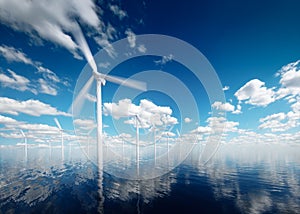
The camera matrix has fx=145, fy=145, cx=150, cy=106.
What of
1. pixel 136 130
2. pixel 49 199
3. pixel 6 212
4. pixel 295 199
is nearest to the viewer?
pixel 6 212

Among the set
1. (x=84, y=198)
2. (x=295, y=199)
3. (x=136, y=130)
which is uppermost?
(x=136, y=130)

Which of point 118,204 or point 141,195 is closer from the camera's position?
point 118,204

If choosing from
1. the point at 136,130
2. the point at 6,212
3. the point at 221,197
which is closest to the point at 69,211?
the point at 6,212

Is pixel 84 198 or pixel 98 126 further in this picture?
pixel 98 126

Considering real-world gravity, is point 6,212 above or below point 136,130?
below

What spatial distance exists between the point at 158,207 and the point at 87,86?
156 feet

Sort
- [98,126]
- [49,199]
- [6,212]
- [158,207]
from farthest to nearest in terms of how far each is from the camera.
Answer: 1. [98,126]
2. [49,199]
3. [158,207]
4. [6,212]

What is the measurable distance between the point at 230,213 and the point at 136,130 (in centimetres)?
8407

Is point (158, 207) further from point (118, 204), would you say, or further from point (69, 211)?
point (69, 211)

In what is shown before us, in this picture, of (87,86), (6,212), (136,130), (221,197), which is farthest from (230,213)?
(136,130)

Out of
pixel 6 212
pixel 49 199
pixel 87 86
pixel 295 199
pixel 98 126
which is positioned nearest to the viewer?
pixel 6 212

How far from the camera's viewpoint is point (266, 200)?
28469 millimetres

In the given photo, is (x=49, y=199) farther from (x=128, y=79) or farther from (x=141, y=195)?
(x=128, y=79)

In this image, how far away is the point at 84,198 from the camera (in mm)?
27547
